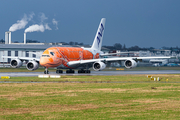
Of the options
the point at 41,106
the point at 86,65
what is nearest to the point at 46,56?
the point at 86,65

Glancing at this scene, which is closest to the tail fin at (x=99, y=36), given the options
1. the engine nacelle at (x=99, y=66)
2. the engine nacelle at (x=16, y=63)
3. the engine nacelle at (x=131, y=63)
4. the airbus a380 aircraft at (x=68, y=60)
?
the airbus a380 aircraft at (x=68, y=60)

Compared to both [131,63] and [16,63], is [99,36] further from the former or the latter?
[16,63]

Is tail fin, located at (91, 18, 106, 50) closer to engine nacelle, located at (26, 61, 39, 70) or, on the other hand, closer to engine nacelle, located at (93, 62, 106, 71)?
engine nacelle, located at (93, 62, 106, 71)

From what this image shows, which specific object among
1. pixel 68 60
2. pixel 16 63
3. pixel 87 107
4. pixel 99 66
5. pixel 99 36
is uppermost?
pixel 99 36

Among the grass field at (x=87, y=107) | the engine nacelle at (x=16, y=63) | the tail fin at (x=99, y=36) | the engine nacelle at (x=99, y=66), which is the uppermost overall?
the tail fin at (x=99, y=36)

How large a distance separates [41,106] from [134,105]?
17.4 feet

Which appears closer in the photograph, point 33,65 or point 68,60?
point 33,65

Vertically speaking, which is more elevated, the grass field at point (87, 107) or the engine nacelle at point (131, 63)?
the engine nacelle at point (131, 63)

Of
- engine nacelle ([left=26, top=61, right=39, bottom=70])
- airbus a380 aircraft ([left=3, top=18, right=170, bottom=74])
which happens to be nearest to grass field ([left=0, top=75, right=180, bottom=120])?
airbus a380 aircraft ([left=3, top=18, right=170, bottom=74])

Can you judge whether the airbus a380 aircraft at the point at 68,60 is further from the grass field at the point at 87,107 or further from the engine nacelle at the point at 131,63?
the grass field at the point at 87,107

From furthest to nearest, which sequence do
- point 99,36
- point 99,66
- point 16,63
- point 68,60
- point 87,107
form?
1. point 99,36
2. point 16,63
3. point 68,60
4. point 99,66
5. point 87,107

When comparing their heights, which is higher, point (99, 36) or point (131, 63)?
point (99, 36)

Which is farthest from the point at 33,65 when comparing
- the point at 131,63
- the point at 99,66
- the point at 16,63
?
the point at 131,63

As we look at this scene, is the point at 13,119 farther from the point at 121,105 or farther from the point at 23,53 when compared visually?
the point at 23,53
